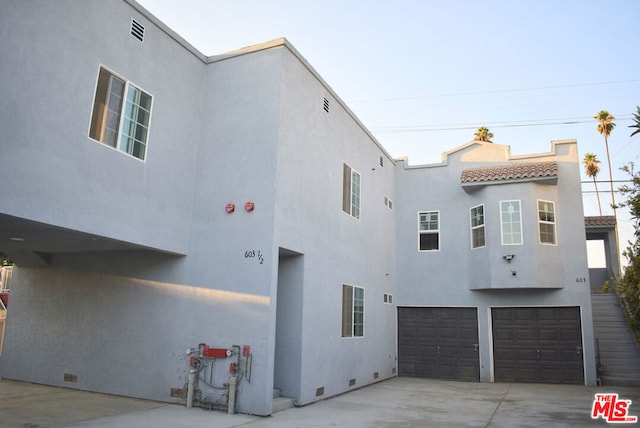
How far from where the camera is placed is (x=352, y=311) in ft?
39.5

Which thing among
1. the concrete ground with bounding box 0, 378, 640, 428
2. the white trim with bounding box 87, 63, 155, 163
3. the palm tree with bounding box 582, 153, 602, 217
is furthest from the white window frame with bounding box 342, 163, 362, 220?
the palm tree with bounding box 582, 153, 602, 217

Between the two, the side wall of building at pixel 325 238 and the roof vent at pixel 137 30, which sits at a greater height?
the roof vent at pixel 137 30

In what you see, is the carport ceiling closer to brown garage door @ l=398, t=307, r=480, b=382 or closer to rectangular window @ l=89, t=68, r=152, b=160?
rectangular window @ l=89, t=68, r=152, b=160

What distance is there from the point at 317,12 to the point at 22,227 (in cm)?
744

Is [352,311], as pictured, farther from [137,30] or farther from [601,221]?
[601,221]

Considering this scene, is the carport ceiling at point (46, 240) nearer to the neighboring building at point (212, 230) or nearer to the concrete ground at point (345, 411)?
the neighboring building at point (212, 230)

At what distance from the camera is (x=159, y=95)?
9.01m

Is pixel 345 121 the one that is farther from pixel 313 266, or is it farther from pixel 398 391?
pixel 398 391

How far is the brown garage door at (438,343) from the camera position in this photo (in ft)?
47.3

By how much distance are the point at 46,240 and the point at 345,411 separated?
626 centimetres

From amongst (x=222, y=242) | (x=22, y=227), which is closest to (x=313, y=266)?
(x=222, y=242)

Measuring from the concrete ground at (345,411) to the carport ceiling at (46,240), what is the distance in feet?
9.18

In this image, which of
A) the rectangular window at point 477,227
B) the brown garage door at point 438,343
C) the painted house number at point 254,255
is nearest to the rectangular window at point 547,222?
the rectangular window at point 477,227

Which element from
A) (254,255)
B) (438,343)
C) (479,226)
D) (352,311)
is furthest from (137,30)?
(438,343)
